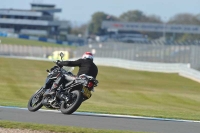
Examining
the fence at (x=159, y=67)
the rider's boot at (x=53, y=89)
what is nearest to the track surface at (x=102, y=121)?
the rider's boot at (x=53, y=89)

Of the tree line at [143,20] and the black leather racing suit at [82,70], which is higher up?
the black leather racing suit at [82,70]

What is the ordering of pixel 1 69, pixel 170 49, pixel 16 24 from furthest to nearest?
1. pixel 16 24
2. pixel 170 49
3. pixel 1 69

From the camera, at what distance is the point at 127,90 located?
35.1m

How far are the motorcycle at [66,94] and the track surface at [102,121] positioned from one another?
0.21 metres

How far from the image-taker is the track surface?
13.1 m

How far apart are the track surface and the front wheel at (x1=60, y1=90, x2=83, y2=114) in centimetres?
15

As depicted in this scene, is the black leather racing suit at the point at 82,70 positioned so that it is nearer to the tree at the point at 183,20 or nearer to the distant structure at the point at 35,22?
the distant structure at the point at 35,22

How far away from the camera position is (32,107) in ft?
50.9

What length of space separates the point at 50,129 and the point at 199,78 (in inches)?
1249

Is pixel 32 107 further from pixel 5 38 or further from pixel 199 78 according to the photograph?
pixel 5 38

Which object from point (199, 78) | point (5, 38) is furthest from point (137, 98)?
point (5, 38)

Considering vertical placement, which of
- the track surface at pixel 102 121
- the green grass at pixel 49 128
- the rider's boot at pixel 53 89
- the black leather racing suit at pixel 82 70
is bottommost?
the track surface at pixel 102 121

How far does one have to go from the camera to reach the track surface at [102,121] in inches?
516

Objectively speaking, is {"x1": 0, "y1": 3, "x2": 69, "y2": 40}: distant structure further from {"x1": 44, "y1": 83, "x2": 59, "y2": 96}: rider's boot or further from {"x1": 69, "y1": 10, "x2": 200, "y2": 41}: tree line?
{"x1": 44, "y1": 83, "x2": 59, "y2": 96}: rider's boot
